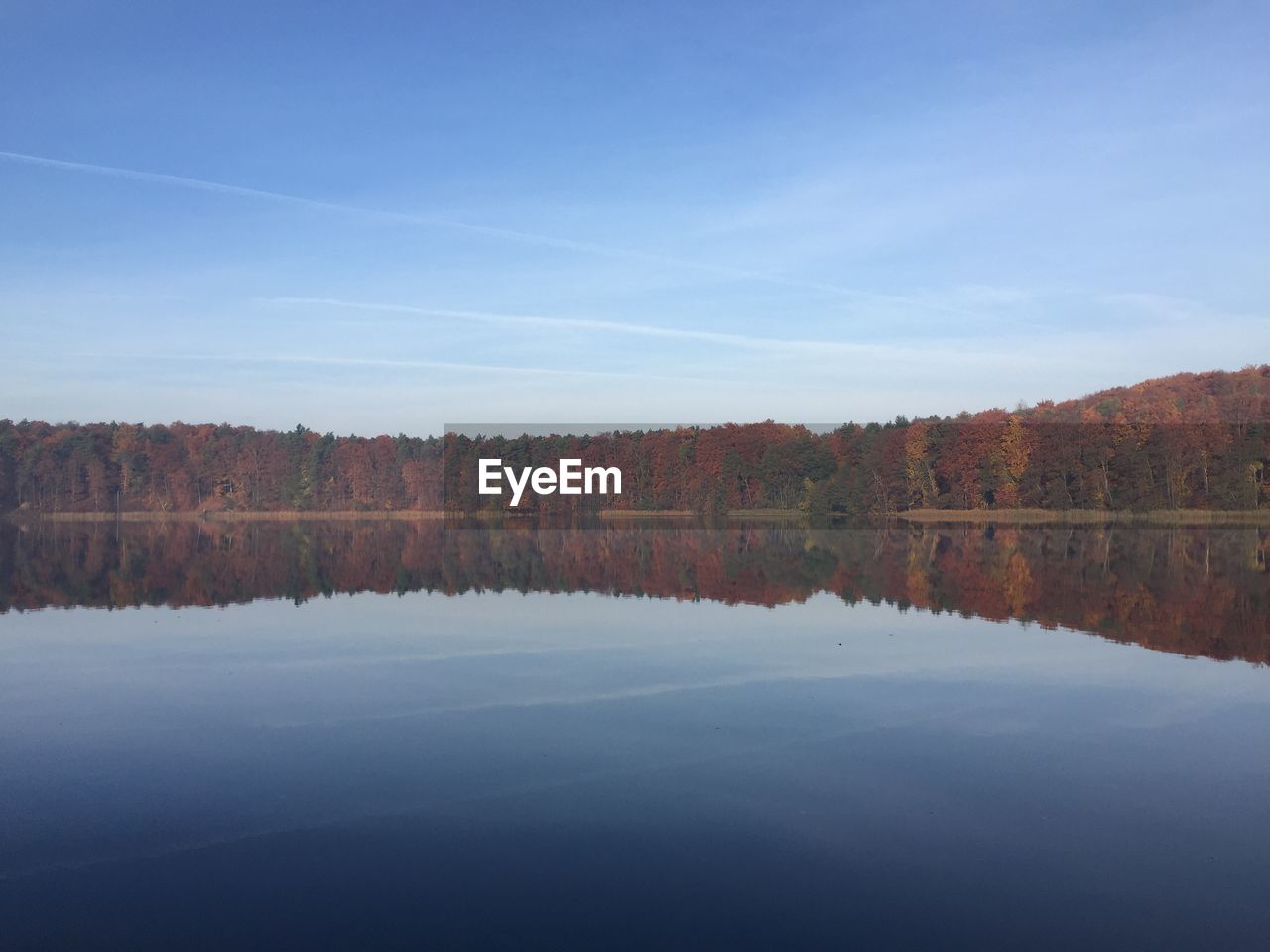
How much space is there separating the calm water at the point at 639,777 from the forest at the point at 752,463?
6172 cm

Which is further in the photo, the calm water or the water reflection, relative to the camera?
the water reflection

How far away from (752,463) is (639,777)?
278 ft

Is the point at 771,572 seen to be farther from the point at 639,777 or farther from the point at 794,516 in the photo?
the point at 794,516

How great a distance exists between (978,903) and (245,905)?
4.63 m

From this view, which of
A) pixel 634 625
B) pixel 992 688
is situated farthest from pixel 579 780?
pixel 634 625

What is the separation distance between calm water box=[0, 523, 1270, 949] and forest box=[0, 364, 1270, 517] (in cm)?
6172

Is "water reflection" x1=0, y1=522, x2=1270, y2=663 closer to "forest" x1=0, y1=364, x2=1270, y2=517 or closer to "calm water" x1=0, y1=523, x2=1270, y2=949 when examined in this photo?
"calm water" x1=0, y1=523, x2=1270, y2=949

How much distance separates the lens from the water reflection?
20.5 meters

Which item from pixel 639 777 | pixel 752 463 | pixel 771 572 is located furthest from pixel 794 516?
pixel 639 777

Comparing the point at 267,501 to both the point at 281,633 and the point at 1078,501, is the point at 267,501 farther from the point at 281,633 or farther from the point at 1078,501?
the point at 281,633

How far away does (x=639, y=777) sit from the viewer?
350 inches

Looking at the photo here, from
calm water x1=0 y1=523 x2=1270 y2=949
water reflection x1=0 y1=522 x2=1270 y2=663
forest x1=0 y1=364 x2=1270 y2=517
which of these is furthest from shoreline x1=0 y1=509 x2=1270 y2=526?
calm water x1=0 y1=523 x2=1270 y2=949

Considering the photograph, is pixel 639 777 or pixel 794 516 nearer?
pixel 639 777

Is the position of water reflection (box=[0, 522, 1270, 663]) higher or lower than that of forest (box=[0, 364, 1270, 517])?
lower
